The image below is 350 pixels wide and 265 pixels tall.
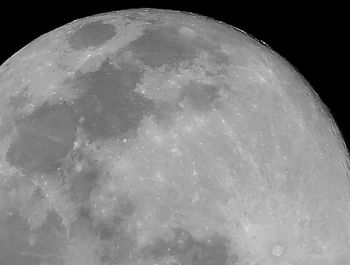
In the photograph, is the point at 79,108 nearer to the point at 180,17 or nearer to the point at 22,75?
the point at 22,75

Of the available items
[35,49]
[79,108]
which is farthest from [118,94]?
[35,49]

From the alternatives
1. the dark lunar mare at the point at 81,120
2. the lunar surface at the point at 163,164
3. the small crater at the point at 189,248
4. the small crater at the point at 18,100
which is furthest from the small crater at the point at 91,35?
the small crater at the point at 189,248

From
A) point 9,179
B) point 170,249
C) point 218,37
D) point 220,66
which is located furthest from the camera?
point 218,37

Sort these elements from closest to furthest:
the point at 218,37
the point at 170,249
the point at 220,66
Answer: the point at 170,249 < the point at 220,66 < the point at 218,37

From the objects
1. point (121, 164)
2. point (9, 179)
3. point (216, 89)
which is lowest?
point (9, 179)

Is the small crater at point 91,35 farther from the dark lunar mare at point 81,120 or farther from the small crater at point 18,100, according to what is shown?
the small crater at point 18,100

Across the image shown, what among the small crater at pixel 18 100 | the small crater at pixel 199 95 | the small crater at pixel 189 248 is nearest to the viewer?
the small crater at pixel 189 248
